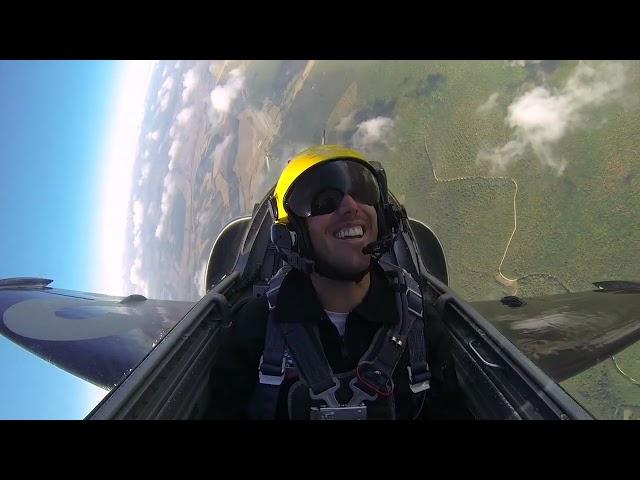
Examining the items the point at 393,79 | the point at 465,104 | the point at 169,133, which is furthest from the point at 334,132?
the point at 169,133

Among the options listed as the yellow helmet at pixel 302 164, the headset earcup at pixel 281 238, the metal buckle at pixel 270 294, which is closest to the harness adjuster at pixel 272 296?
the metal buckle at pixel 270 294

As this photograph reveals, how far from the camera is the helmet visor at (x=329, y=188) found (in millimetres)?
1886

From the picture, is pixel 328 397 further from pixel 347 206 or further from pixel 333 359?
pixel 347 206

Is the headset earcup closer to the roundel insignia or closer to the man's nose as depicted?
the man's nose

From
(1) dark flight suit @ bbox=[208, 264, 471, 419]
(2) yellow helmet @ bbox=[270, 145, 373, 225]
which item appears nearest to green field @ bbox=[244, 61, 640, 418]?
(1) dark flight suit @ bbox=[208, 264, 471, 419]

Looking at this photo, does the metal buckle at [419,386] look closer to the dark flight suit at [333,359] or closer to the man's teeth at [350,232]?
the dark flight suit at [333,359]

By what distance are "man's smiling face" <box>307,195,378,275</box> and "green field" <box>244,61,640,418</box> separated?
43.8 meters

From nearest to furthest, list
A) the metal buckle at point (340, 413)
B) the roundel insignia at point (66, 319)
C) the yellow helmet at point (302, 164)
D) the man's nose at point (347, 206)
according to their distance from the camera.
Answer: the metal buckle at point (340, 413)
the man's nose at point (347, 206)
the yellow helmet at point (302, 164)
the roundel insignia at point (66, 319)

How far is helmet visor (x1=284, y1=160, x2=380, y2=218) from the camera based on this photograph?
1.89 meters

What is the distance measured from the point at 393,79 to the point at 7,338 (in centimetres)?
7697

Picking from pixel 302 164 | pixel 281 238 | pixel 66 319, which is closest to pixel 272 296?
pixel 281 238

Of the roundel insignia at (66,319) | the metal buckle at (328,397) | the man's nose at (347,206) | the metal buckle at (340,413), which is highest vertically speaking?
the man's nose at (347,206)

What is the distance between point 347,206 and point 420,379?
37.3 inches
